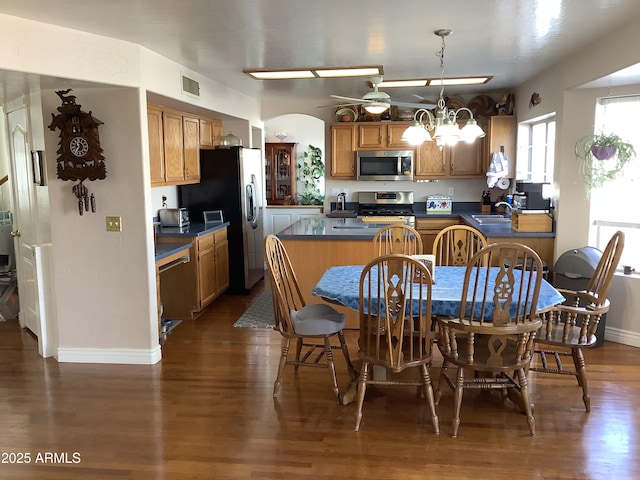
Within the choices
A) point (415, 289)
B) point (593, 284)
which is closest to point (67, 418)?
point (415, 289)

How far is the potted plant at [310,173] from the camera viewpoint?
9.91 m

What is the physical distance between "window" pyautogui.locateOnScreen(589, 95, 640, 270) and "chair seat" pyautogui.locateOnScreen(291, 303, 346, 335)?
2573 millimetres

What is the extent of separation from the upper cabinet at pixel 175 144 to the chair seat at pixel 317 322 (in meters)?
2.04

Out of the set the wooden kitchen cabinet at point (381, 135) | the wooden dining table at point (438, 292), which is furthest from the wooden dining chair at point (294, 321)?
the wooden kitchen cabinet at point (381, 135)

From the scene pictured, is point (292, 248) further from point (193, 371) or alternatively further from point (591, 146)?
point (591, 146)

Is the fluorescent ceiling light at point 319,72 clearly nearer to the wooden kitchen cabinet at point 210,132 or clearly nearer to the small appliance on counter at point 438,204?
the wooden kitchen cabinet at point 210,132

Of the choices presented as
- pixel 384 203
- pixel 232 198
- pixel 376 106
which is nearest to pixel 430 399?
pixel 376 106

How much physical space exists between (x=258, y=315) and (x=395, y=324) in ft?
8.49

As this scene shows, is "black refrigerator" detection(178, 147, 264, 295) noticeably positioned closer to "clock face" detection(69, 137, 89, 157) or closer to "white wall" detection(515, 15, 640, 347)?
"clock face" detection(69, 137, 89, 157)

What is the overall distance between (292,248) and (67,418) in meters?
2.30

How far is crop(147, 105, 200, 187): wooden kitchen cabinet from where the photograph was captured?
15.3ft

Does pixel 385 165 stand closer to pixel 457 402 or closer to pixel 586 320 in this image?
pixel 586 320

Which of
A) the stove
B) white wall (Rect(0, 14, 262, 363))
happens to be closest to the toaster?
white wall (Rect(0, 14, 262, 363))

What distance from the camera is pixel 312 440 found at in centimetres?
284
